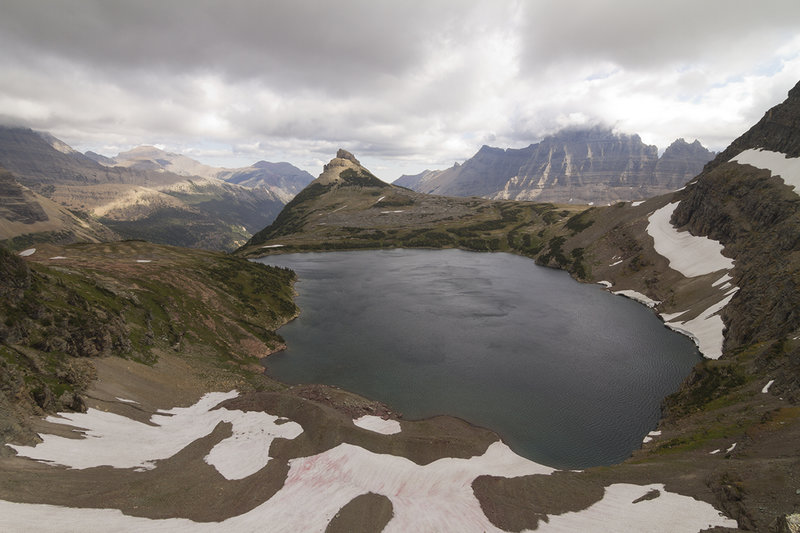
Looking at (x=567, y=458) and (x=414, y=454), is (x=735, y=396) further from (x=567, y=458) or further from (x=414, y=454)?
(x=414, y=454)

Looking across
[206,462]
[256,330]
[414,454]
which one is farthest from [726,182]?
[206,462]

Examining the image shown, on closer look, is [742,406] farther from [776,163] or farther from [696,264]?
[776,163]

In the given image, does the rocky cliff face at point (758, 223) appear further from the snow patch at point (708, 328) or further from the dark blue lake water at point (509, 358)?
the dark blue lake water at point (509, 358)

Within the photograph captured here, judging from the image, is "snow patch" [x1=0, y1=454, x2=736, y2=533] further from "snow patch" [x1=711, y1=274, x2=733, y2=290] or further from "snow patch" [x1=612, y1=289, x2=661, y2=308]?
"snow patch" [x1=612, y1=289, x2=661, y2=308]

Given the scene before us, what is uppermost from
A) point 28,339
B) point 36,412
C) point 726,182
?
point 726,182

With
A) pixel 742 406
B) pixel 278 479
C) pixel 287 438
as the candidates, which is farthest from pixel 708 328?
pixel 278 479

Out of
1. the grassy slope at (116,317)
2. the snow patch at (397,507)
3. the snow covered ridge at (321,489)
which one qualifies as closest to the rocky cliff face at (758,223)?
the snow patch at (397,507)
